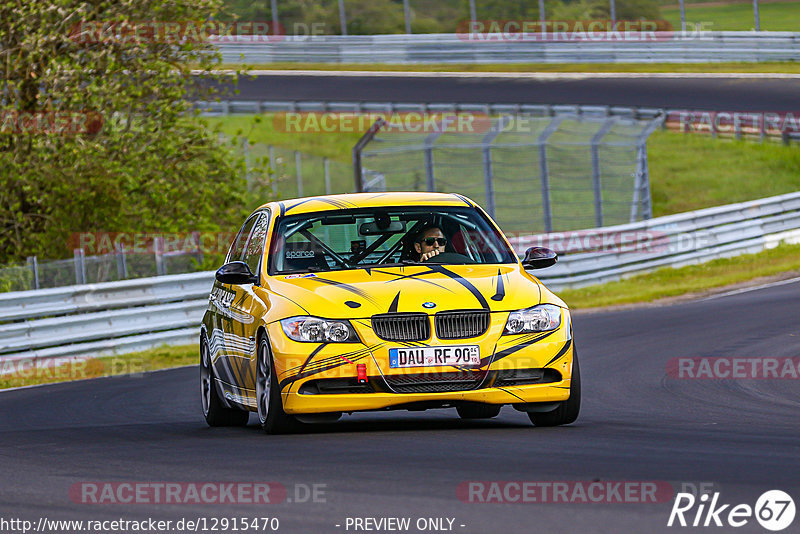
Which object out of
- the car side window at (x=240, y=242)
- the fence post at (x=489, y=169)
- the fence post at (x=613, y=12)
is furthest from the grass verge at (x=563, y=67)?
the car side window at (x=240, y=242)

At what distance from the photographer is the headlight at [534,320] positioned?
8.62 metres

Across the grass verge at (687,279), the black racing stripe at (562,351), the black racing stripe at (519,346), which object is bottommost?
the grass verge at (687,279)

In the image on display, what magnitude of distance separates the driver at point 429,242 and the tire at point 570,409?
4.42 feet

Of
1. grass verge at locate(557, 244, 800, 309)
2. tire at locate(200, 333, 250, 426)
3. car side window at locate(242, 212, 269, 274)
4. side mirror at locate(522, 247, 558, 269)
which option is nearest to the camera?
side mirror at locate(522, 247, 558, 269)

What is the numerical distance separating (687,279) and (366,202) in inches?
620

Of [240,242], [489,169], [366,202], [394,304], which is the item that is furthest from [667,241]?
[394,304]

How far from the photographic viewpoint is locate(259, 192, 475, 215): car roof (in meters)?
9.98

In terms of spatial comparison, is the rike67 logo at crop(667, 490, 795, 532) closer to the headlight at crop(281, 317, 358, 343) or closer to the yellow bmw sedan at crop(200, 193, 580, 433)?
the yellow bmw sedan at crop(200, 193, 580, 433)

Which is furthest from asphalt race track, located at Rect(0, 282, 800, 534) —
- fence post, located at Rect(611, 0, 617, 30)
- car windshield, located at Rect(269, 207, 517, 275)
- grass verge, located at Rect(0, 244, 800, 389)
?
fence post, located at Rect(611, 0, 617, 30)

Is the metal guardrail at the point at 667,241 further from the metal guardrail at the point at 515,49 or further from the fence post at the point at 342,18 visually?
the fence post at the point at 342,18

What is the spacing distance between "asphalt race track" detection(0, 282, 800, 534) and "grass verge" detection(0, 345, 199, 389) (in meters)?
3.87

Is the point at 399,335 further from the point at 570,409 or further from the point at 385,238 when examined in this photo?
the point at 385,238

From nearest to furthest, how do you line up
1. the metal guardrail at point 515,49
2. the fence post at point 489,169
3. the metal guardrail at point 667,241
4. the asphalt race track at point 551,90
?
the metal guardrail at point 667,241
the fence post at point 489,169
the asphalt race track at point 551,90
the metal guardrail at point 515,49

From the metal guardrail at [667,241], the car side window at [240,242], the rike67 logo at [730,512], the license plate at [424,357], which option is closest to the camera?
the rike67 logo at [730,512]
